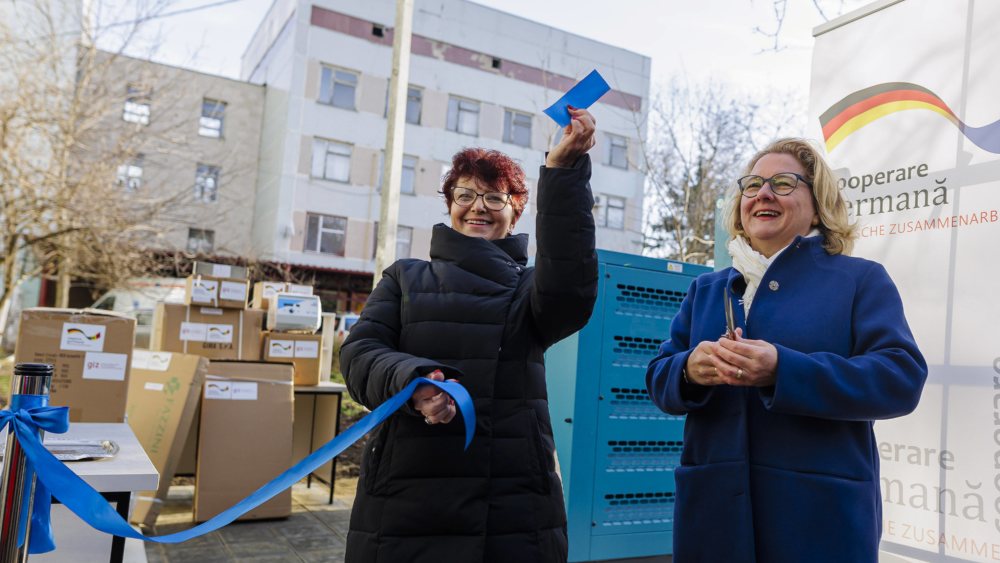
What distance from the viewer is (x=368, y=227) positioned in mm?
18375

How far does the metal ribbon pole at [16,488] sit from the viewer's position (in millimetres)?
1362

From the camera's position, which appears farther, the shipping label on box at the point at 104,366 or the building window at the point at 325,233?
the building window at the point at 325,233

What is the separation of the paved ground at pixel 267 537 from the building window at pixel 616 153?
17.6m

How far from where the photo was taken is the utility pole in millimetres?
5488

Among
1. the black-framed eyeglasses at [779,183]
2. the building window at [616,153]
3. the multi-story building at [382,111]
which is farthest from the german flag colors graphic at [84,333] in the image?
the building window at [616,153]

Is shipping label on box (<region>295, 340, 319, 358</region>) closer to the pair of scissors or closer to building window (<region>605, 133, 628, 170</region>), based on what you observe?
the pair of scissors

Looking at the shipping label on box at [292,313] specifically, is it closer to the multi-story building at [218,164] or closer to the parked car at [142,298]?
the parked car at [142,298]

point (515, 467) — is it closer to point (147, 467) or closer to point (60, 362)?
point (147, 467)

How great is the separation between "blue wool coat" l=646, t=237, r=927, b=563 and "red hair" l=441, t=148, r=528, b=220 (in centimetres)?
62

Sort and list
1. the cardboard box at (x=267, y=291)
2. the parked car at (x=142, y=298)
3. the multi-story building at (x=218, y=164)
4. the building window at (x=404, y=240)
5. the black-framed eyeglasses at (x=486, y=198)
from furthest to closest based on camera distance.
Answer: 1. the building window at (x=404, y=240)
2. the multi-story building at (x=218, y=164)
3. the parked car at (x=142, y=298)
4. the cardboard box at (x=267, y=291)
5. the black-framed eyeglasses at (x=486, y=198)

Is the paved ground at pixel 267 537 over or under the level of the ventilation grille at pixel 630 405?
under

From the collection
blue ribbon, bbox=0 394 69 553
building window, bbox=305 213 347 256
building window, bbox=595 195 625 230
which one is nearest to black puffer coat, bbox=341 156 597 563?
blue ribbon, bbox=0 394 69 553

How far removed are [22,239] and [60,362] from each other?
22.1 feet

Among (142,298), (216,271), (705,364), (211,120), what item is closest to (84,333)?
(216,271)
